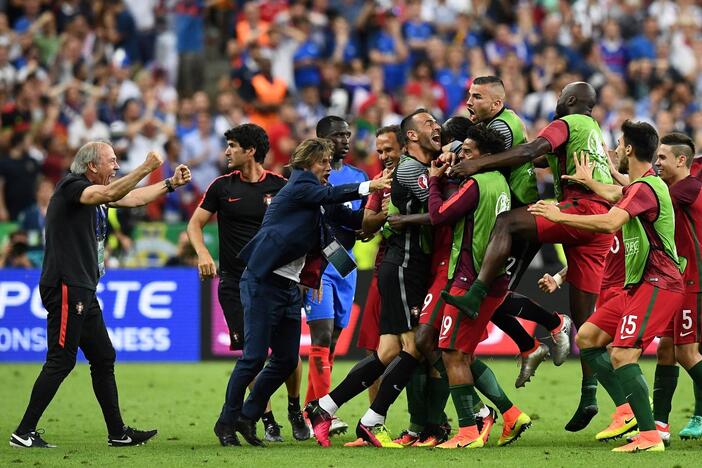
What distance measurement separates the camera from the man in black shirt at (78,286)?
10594 millimetres

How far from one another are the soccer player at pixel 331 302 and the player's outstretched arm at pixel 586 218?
2233 mm

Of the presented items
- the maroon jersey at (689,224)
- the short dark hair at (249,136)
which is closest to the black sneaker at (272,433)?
the short dark hair at (249,136)

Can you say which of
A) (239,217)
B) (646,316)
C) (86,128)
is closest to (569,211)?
(646,316)

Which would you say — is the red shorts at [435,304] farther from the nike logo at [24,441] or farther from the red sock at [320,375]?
the nike logo at [24,441]

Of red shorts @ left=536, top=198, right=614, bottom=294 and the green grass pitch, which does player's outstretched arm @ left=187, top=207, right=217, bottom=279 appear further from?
red shorts @ left=536, top=198, right=614, bottom=294

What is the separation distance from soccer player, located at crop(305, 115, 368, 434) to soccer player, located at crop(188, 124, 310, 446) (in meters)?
0.24

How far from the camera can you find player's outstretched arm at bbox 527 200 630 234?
9.59 m

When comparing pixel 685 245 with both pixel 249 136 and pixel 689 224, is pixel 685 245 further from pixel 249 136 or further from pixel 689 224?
pixel 249 136

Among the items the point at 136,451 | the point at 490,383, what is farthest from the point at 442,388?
the point at 136,451

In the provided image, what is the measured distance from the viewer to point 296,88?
2345 centimetres

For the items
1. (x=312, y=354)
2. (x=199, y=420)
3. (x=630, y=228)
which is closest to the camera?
(x=630, y=228)

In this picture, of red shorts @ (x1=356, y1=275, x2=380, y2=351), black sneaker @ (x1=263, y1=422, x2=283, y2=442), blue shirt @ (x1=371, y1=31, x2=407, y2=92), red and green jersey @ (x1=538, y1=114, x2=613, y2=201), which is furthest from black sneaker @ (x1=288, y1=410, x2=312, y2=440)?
blue shirt @ (x1=371, y1=31, x2=407, y2=92)

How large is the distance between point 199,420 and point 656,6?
59.0ft

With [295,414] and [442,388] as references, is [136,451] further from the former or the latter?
[442,388]
